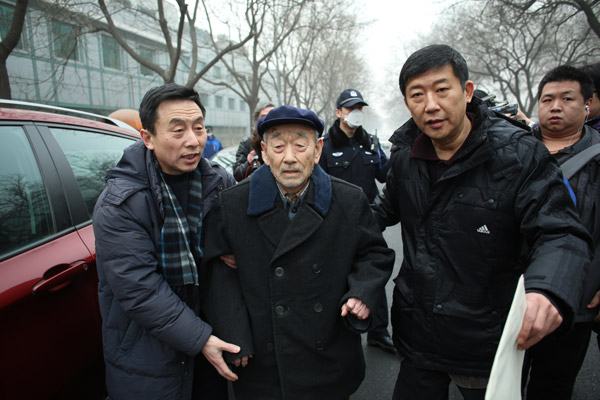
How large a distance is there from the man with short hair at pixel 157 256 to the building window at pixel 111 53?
20030 mm

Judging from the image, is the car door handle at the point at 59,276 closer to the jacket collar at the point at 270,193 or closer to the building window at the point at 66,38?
the jacket collar at the point at 270,193

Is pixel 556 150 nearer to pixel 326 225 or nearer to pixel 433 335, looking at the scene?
pixel 433 335

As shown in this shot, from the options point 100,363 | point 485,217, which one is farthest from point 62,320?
point 485,217

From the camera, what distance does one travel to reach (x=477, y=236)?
144 cm

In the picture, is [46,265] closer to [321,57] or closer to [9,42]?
[9,42]

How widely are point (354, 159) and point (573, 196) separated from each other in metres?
1.98

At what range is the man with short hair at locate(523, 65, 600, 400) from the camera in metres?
1.81

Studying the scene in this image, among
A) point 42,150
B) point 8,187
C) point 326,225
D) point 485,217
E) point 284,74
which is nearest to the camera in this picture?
point 485,217

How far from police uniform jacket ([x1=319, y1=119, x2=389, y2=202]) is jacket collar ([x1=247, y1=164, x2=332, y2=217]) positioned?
6.05 ft

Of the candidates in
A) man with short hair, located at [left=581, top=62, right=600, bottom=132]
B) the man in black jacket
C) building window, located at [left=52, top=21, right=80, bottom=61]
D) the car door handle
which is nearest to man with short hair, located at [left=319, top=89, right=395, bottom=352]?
man with short hair, located at [left=581, top=62, right=600, bottom=132]

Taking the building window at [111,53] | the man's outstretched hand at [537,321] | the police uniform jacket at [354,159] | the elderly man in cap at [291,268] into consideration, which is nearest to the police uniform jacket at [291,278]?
the elderly man in cap at [291,268]

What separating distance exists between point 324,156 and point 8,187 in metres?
2.49

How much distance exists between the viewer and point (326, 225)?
60.2 inches

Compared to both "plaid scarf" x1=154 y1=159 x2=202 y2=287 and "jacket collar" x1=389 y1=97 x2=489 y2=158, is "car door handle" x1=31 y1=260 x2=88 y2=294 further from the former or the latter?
"jacket collar" x1=389 y1=97 x2=489 y2=158
